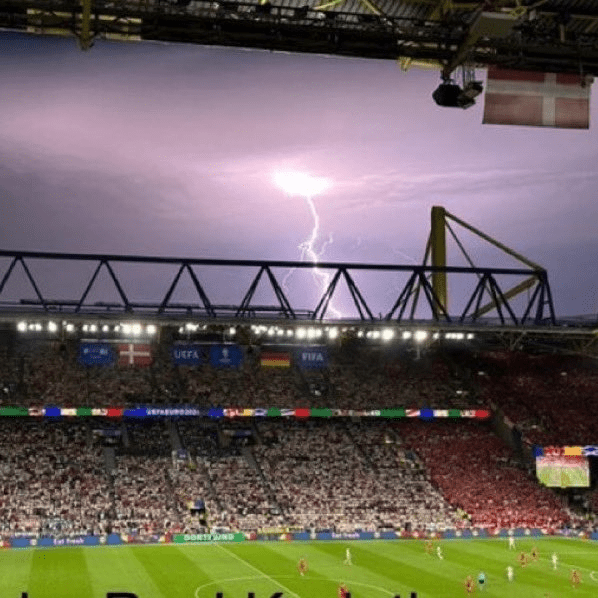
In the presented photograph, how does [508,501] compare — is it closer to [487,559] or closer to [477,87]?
[487,559]

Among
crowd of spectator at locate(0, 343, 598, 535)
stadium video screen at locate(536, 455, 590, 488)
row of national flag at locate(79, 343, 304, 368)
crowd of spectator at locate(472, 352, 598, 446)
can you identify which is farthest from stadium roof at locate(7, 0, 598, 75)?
crowd of spectator at locate(472, 352, 598, 446)

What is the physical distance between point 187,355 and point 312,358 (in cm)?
1196

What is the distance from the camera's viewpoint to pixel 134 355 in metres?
80.2

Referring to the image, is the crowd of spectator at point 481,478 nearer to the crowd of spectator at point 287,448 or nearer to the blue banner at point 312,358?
the crowd of spectator at point 287,448

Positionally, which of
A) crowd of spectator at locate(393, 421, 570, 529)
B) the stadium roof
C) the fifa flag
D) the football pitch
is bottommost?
the football pitch

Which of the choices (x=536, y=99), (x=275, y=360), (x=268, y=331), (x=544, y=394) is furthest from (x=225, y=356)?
(x=536, y=99)

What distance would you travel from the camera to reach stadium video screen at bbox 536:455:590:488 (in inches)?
2911

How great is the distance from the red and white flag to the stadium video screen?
35032 millimetres

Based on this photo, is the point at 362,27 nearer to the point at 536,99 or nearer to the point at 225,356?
the point at 536,99

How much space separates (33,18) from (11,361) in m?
62.7

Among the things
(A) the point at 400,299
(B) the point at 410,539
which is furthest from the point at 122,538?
(A) the point at 400,299

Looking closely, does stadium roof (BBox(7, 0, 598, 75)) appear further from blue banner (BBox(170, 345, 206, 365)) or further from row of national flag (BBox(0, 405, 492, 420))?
blue banner (BBox(170, 345, 206, 365))

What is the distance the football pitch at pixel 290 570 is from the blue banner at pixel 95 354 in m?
23.6

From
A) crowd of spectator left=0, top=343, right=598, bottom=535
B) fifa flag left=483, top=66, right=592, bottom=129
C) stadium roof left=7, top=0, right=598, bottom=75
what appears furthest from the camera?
crowd of spectator left=0, top=343, right=598, bottom=535
